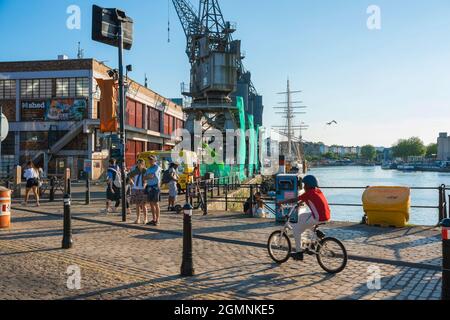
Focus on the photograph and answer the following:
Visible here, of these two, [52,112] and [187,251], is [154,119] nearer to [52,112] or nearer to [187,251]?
[52,112]

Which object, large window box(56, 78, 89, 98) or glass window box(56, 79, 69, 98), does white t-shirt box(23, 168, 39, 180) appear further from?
glass window box(56, 79, 69, 98)

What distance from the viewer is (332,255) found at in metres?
6.45

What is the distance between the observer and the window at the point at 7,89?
132 feet

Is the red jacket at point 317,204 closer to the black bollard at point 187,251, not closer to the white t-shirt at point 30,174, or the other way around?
the black bollard at point 187,251

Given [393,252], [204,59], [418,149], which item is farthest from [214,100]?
[418,149]

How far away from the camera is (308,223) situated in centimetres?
672

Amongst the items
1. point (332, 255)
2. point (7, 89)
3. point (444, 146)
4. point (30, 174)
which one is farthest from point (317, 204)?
point (444, 146)

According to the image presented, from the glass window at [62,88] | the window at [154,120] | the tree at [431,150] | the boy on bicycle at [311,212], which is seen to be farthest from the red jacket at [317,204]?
the tree at [431,150]

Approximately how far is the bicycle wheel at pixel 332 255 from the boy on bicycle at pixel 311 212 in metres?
0.34

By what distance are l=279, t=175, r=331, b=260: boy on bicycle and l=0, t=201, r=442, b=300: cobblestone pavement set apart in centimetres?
51

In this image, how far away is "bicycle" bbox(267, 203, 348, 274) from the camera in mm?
6367

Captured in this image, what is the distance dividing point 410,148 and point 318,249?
180170 mm

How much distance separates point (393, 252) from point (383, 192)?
3472mm
